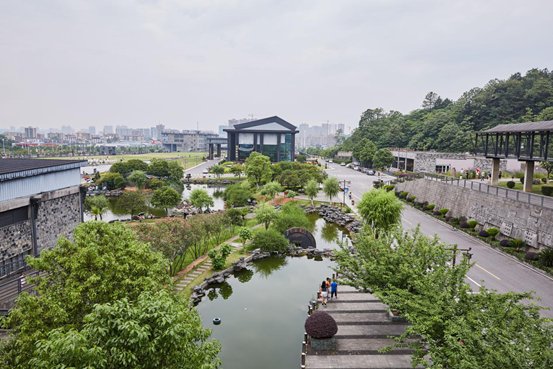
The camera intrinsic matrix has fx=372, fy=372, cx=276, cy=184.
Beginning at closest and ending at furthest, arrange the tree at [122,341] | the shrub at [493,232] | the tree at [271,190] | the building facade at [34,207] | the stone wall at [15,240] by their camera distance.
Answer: the tree at [122,341]
the stone wall at [15,240]
the building facade at [34,207]
the shrub at [493,232]
the tree at [271,190]

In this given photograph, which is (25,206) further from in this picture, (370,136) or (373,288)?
(370,136)

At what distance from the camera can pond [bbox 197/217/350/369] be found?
50.3ft

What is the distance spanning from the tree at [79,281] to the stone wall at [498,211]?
Answer: 2499cm

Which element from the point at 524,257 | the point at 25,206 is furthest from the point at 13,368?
the point at 524,257

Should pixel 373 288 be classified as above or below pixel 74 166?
below

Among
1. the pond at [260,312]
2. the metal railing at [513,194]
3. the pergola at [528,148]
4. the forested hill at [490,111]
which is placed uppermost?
the forested hill at [490,111]

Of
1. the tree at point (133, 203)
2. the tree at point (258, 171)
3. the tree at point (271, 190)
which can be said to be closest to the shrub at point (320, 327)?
the tree at point (133, 203)

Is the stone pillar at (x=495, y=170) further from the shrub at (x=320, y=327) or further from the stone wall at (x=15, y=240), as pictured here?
the stone wall at (x=15, y=240)

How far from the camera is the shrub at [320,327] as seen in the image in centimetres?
1476

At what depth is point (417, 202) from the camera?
144 ft

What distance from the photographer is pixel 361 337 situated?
15.6m

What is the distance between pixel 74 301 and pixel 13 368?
1705 mm

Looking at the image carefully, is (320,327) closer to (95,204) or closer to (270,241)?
(270,241)

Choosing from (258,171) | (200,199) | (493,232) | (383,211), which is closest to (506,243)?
(493,232)
